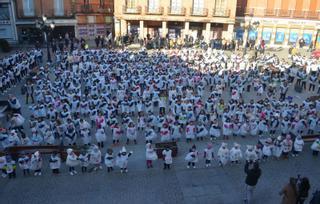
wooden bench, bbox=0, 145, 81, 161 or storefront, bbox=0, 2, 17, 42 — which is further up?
storefront, bbox=0, 2, 17, 42

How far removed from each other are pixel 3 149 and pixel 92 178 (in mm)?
4938

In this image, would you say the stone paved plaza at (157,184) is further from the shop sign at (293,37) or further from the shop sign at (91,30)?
the shop sign at (293,37)

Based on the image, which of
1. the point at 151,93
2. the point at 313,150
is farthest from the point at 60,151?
the point at 313,150

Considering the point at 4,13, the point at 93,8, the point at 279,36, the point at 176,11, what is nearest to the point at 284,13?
the point at 279,36

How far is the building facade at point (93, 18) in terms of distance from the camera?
41.6 meters

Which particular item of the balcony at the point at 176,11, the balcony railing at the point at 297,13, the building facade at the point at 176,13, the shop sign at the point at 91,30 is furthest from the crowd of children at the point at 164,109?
the balcony railing at the point at 297,13

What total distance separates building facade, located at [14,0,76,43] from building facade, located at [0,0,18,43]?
67cm

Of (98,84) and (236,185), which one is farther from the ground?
(98,84)

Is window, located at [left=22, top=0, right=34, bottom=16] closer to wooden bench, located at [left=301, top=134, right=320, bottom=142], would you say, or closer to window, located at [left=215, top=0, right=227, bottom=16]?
window, located at [left=215, top=0, right=227, bottom=16]

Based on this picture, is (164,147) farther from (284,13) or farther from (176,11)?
(284,13)

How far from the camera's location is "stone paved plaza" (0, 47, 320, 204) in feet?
42.6

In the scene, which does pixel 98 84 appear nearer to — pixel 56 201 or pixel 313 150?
pixel 56 201

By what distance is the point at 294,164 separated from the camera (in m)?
15.9

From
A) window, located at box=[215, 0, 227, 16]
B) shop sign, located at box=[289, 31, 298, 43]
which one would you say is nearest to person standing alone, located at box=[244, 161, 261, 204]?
window, located at box=[215, 0, 227, 16]
